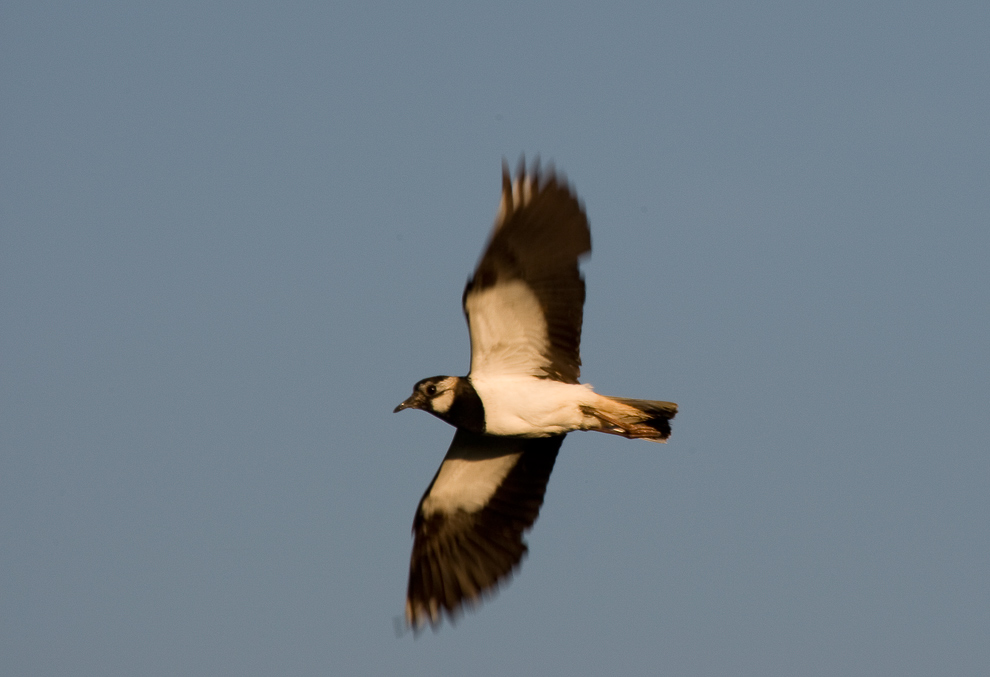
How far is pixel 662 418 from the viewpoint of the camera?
8.66 meters

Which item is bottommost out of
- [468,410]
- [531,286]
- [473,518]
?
[473,518]

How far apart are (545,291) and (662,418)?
127cm

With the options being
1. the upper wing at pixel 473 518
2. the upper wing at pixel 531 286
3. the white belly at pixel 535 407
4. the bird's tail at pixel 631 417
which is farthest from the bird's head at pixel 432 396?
the bird's tail at pixel 631 417

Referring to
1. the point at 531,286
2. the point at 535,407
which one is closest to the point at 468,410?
the point at 535,407

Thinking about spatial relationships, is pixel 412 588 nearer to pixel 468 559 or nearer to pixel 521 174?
pixel 468 559

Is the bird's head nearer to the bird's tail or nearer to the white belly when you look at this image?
the white belly

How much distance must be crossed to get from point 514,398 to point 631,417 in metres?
0.88

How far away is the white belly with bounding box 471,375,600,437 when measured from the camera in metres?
8.63

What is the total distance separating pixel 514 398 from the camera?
866cm

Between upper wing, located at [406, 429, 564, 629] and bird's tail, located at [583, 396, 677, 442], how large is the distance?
0.68 metres

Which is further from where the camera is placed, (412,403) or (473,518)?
(473,518)

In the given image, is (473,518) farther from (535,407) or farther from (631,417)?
(631,417)

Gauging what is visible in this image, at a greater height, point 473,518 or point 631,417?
point 631,417

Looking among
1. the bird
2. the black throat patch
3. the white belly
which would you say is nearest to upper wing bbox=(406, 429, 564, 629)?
the bird
